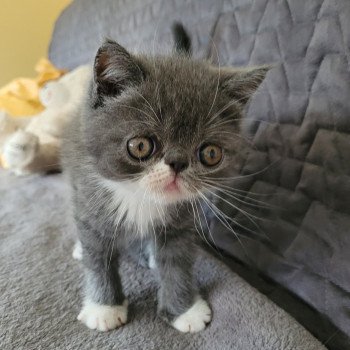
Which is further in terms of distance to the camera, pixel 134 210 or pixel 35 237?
pixel 35 237

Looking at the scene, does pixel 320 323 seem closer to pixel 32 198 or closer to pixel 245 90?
pixel 245 90

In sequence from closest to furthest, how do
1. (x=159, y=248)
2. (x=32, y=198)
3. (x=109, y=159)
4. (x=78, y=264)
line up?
(x=109, y=159)
(x=159, y=248)
(x=78, y=264)
(x=32, y=198)

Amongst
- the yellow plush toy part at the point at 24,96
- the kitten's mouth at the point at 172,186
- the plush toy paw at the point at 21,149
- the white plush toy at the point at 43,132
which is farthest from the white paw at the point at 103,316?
the yellow plush toy part at the point at 24,96

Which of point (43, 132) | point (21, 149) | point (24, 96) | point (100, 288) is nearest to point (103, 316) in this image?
point (100, 288)

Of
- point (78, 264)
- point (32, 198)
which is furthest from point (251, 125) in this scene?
point (32, 198)

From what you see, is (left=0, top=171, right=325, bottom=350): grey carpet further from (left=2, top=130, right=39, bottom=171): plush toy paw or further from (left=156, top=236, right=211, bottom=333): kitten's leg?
(left=2, top=130, right=39, bottom=171): plush toy paw

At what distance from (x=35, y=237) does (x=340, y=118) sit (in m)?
0.75

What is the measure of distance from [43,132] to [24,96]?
652mm

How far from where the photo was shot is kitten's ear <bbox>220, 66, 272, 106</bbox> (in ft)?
2.37

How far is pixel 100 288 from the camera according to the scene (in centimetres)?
77

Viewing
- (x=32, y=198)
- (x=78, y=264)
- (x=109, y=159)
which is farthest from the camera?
(x=32, y=198)

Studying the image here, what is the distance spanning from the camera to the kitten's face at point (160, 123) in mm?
655

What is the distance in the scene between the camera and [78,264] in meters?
0.93

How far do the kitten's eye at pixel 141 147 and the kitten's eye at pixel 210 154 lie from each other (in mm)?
89
